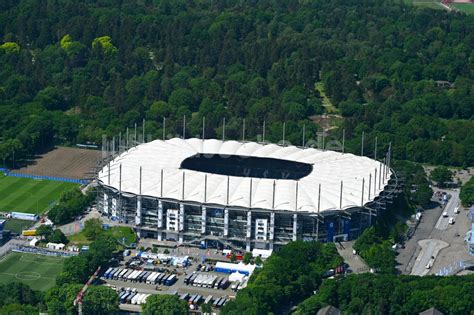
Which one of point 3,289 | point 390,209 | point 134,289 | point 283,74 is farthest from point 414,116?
point 3,289

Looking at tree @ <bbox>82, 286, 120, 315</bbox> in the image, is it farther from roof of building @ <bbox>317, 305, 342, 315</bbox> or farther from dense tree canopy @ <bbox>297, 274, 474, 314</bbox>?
roof of building @ <bbox>317, 305, 342, 315</bbox>

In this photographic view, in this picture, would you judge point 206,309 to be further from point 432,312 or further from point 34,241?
point 34,241

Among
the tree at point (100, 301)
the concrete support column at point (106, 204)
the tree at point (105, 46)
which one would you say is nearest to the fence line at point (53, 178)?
the concrete support column at point (106, 204)

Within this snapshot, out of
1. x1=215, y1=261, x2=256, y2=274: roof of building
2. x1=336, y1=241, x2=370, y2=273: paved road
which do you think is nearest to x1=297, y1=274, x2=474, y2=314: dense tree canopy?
x1=336, y1=241, x2=370, y2=273: paved road

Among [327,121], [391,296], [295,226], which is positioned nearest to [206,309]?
[391,296]

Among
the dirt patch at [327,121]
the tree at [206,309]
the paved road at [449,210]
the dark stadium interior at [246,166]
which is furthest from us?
the dirt patch at [327,121]

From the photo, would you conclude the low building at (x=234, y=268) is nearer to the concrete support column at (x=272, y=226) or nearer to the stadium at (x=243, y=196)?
the stadium at (x=243, y=196)

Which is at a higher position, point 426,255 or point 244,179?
point 244,179

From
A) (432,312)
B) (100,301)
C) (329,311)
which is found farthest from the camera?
(100,301)
